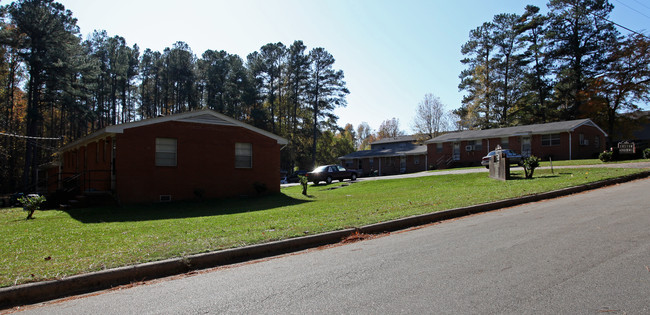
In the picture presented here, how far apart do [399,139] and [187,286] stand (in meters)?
68.6

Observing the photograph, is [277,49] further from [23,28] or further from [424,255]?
[424,255]

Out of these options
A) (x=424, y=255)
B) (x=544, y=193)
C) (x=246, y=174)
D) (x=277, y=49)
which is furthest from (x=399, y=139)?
(x=424, y=255)

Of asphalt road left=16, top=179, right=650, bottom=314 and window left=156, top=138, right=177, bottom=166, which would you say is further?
window left=156, top=138, right=177, bottom=166

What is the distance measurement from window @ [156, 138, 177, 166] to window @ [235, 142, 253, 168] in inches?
134

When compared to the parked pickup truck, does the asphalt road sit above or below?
below

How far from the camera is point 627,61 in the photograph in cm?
4291

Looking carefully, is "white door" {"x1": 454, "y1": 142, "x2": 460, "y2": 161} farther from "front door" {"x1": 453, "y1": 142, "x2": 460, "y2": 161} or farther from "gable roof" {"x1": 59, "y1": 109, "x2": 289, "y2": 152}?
"gable roof" {"x1": 59, "y1": 109, "x2": 289, "y2": 152}

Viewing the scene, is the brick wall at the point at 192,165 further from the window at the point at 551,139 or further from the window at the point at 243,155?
the window at the point at 551,139

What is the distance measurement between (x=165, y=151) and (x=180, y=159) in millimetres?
A: 794

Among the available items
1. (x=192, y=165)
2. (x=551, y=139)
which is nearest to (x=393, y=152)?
(x=551, y=139)

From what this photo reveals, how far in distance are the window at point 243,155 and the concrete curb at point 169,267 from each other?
13.5 meters

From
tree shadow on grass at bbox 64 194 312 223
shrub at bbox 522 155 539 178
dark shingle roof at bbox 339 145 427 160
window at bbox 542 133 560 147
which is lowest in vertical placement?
tree shadow on grass at bbox 64 194 312 223

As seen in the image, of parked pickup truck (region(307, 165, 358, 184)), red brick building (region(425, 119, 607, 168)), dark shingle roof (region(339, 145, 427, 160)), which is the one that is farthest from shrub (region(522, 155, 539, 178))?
dark shingle roof (region(339, 145, 427, 160))

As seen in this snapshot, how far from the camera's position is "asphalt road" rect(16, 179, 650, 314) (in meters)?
3.89
